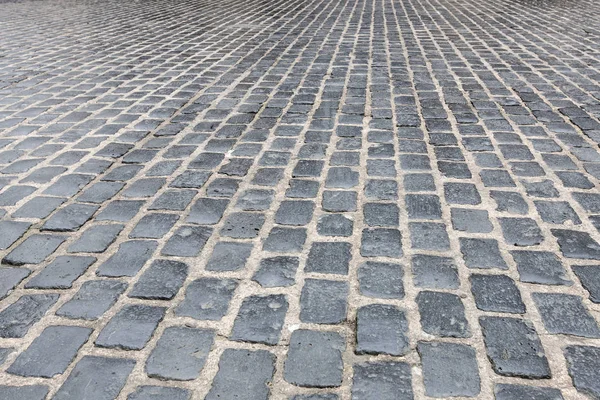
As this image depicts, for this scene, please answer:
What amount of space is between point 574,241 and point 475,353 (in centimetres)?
117

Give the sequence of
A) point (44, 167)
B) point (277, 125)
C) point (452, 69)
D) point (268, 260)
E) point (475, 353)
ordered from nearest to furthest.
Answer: point (475, 353) → point (268, 260) → point (44, 167) → point (277, 125) → point (452, 69)

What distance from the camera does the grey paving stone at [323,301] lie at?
7.65ft

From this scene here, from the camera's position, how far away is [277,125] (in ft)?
15.5

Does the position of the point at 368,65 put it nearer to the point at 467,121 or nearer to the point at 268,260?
the point at 467,121

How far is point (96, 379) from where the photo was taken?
2027 millimetres

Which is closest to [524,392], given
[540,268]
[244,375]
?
[540,268]

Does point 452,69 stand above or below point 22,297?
below

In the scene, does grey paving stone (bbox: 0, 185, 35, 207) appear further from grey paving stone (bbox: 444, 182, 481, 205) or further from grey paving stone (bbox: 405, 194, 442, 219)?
grey paving stone (bbox: 444, 182, 481, 205)

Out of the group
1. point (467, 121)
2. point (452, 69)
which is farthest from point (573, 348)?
point (452, 69)

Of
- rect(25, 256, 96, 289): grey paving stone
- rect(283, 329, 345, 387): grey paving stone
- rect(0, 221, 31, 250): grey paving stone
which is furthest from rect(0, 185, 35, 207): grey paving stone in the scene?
rect(283, 329, 345, 387): grey paving stone

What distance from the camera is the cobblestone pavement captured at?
208 centimetres

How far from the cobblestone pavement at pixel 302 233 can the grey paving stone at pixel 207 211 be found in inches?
0.8

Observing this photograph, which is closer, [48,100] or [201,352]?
[201,352]

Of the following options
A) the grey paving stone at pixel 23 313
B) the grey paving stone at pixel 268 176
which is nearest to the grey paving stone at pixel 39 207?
the grey paving stone at pixel 23 313
